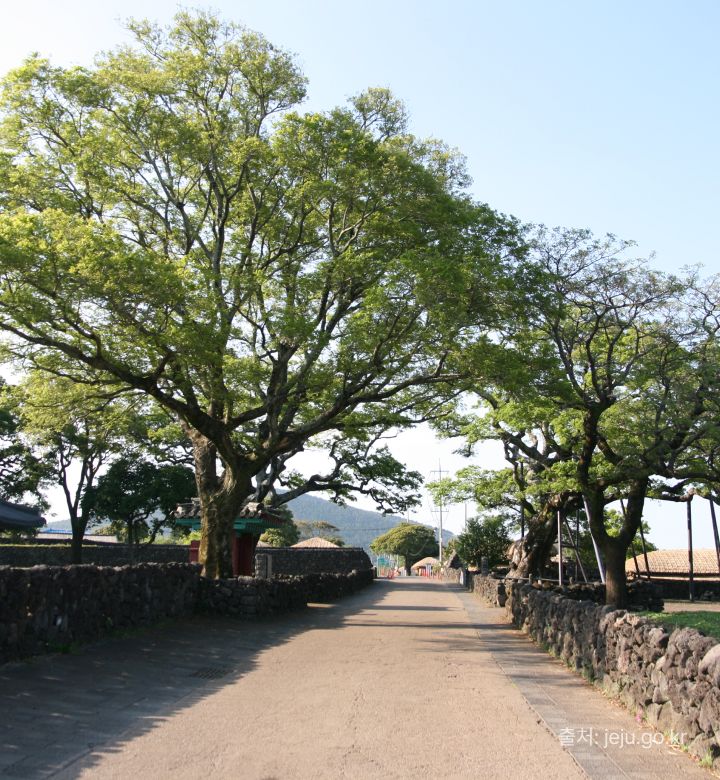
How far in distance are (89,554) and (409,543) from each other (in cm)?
6196

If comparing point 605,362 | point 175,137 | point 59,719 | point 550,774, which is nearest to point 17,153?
point 175,137

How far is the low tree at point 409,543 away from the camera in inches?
3789

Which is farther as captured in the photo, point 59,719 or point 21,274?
point 21,274

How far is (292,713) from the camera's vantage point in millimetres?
7816

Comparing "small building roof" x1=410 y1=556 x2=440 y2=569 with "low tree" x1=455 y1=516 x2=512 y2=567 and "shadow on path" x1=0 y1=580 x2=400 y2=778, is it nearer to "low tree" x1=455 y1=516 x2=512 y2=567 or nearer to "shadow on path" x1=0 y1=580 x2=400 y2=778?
"low tree" x1=455 y1=516 x2=512 y2=567

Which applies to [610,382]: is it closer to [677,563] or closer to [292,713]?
[292,713]

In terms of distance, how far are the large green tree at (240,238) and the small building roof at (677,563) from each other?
34.4m

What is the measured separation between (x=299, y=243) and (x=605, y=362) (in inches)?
331

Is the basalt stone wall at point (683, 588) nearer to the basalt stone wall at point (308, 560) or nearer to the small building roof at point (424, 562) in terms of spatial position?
the basalt stone wall at point (308, 560)

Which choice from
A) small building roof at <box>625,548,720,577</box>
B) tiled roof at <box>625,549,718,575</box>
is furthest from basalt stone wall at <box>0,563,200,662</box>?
tiled roof at <box>625,549,718,575</box>

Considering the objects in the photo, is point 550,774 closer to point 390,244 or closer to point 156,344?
point 156,344

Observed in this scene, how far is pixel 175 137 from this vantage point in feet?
55.3

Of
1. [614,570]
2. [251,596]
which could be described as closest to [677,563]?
[614,570]

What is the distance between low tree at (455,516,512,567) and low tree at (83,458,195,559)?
20.3 m
